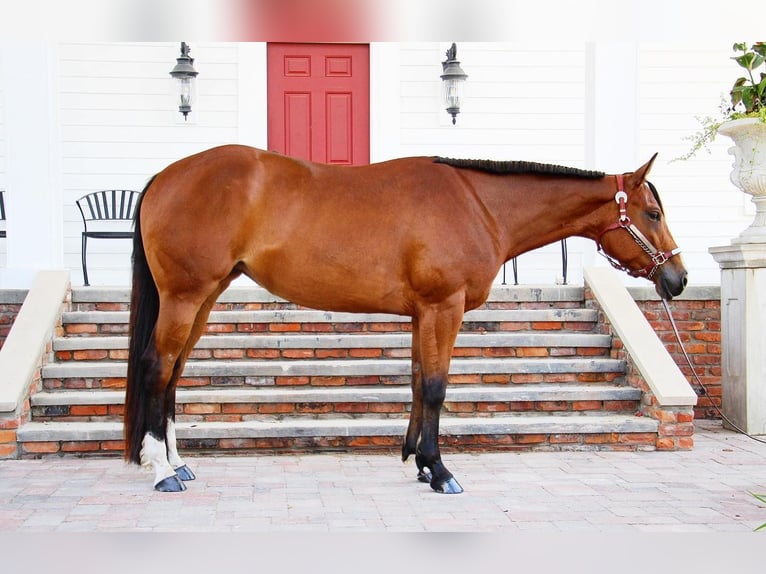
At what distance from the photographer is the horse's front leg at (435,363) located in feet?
12.9

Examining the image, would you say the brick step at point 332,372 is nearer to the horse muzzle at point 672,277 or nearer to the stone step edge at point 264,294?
the stone step edge at point 264,294

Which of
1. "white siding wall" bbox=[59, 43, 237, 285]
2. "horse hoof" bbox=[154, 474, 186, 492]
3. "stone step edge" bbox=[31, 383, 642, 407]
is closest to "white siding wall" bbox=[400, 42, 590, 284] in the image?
"white siding wall" bbox=[59, 43, 237, 285]

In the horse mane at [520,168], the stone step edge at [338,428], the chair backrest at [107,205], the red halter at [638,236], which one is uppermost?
the chair backrest at [107,205]

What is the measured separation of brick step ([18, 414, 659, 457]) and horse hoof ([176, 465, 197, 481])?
0.57 meters

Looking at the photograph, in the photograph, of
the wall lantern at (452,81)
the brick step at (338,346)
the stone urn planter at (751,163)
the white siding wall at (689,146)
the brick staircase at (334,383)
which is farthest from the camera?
the white siding wall at (689,146)

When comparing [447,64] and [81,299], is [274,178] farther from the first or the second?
[447,64]

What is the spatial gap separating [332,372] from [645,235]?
223 centimetres

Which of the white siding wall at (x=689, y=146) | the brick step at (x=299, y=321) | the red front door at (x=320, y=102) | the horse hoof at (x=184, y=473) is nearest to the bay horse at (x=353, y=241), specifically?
the horse hoof at (x=184, y=473)

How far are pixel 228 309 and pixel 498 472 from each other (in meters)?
2.56

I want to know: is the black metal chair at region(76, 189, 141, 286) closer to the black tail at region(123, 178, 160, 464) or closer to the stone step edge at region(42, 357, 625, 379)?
the stone step edge at region(42, 357, 625, 379)

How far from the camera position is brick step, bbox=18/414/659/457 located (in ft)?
15.5

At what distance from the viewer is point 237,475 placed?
169 inches

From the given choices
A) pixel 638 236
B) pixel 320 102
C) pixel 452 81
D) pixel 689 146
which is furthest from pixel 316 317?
pixel 689 146

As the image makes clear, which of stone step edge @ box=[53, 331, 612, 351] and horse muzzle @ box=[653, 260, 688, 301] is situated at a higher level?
horse muzzle @ box=[653, 260, 688, 301]
